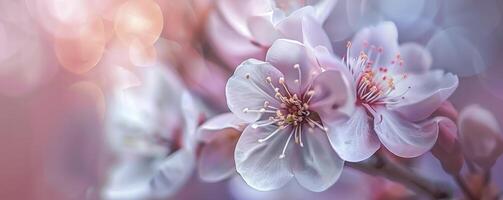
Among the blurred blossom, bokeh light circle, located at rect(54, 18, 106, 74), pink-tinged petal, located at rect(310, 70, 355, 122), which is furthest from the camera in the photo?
bokeh light circle, located at rect(54, 18, 106, 74)

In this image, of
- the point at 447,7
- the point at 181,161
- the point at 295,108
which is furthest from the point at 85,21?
the point at 447,7

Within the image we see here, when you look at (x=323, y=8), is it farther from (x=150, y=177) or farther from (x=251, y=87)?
(x=150, y=177)

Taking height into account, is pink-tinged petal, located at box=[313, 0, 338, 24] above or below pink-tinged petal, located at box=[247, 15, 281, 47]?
above

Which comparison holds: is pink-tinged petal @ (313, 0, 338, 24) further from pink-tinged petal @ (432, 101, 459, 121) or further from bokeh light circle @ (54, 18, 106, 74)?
bokeh light circle @ (54, 18, 106, 74)

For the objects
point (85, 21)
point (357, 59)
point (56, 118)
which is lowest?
point (56, 118)

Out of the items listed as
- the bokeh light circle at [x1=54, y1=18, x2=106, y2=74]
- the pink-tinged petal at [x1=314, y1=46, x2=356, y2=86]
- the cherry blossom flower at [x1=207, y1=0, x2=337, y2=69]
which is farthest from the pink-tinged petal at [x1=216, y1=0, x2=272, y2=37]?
the bokeh light circle at [x1=54, y1=18, x2=106, y2=74]

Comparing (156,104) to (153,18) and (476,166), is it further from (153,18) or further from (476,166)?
(476,166)

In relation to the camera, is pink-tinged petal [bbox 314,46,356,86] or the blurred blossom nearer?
pink-tinged petal [bbox 314,46,356,86]
